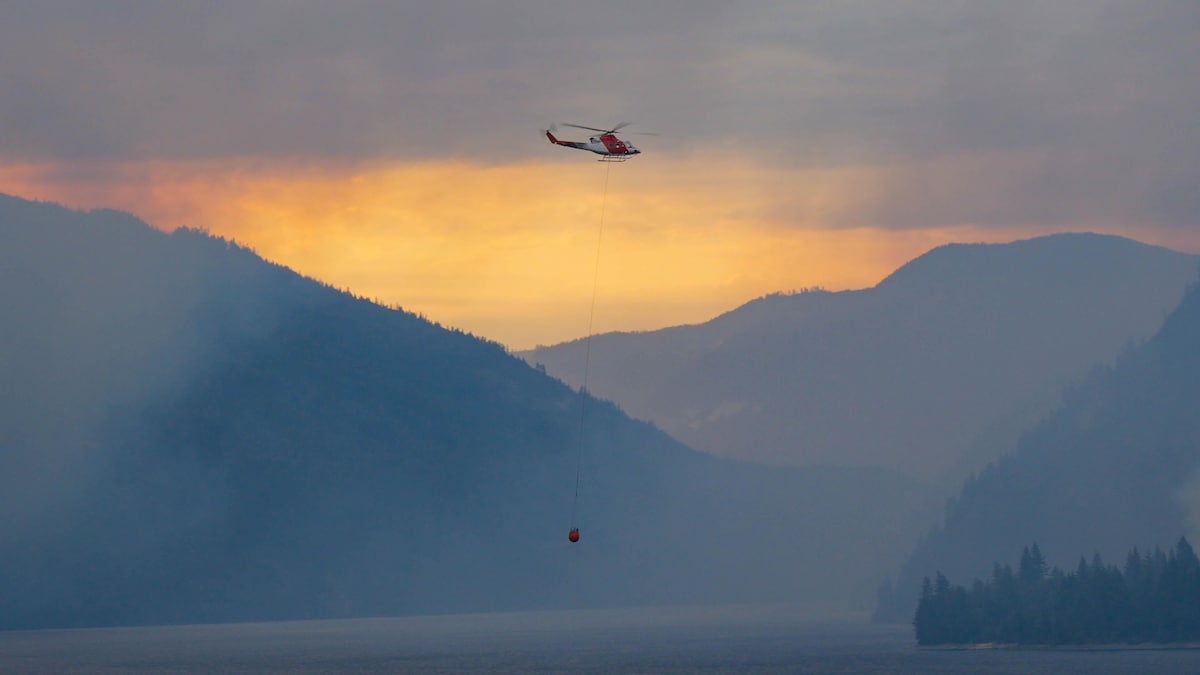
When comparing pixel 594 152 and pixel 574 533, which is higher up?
pixel 594 152
